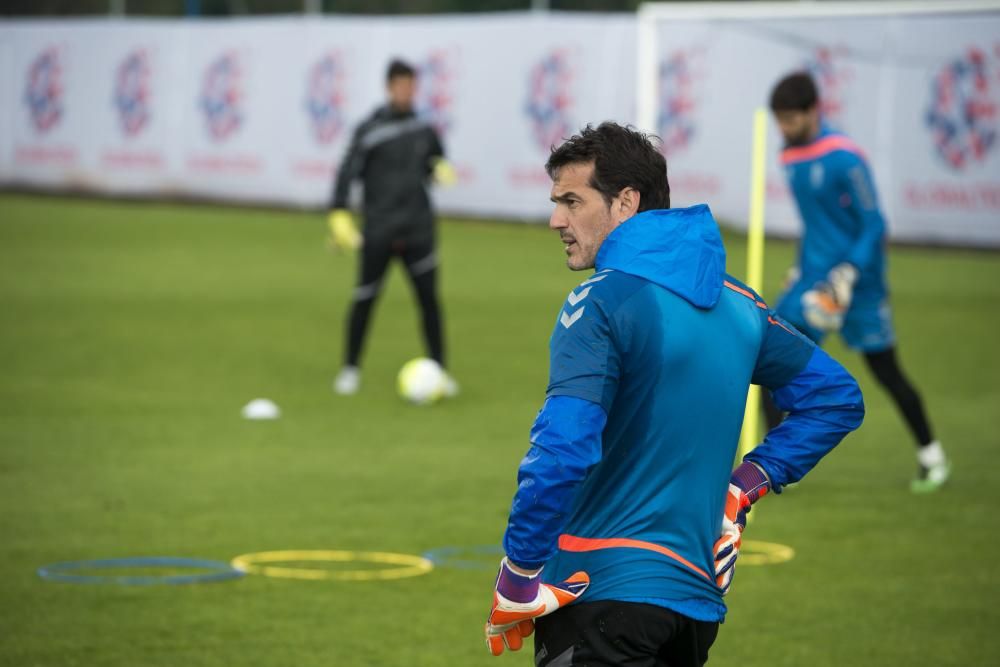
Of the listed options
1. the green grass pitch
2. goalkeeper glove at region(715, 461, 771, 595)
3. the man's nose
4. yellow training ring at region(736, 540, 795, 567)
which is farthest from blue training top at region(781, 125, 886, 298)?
the man's nose

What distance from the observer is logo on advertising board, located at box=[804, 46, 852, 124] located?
23641 mm

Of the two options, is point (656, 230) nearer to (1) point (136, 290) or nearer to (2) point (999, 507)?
(2) point (999, 507)

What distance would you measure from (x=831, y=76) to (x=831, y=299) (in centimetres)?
1518

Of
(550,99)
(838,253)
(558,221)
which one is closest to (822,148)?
(838,253)

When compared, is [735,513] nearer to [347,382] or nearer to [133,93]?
[347,382]

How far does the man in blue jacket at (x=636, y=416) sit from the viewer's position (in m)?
3.76

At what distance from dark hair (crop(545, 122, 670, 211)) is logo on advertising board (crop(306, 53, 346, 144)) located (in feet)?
90.9

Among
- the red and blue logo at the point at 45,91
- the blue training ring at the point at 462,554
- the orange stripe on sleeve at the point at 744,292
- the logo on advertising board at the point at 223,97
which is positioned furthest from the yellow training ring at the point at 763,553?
the red and blue logo at the point at 45,91

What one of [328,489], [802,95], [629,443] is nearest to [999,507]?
[802,95]

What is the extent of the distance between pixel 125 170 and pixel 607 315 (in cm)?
3179

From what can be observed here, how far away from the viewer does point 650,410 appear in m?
3.86

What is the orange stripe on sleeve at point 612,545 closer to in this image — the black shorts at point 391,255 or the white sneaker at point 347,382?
the white sneaker at point 347,382

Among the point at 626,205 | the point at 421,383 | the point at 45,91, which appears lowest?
the point at 45,91

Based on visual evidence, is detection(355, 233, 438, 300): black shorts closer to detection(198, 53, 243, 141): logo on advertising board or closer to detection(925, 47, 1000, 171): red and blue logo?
detection(925, 47, 1000, 171): red and blue logo
